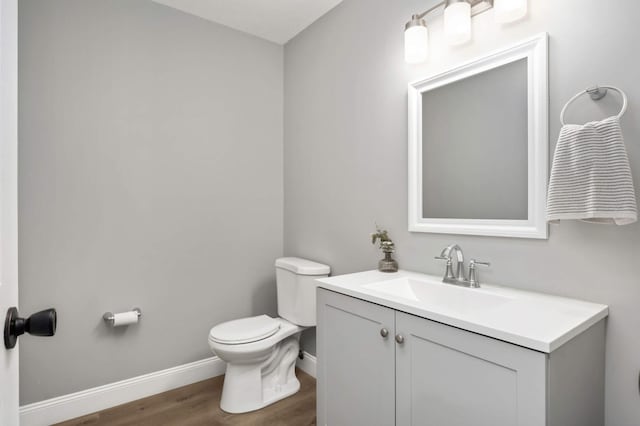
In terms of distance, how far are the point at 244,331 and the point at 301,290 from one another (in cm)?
42

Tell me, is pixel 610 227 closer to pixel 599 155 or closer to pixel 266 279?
pixel 599 155

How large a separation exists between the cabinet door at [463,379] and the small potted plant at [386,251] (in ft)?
1.76

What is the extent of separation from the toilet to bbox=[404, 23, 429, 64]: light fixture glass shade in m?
1.29

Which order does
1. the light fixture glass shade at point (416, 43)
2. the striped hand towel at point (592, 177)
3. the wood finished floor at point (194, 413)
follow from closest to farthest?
the striped hand towel at point (592, 177), the light fixture glass shade at point (416, 43), the wood finished floor at point (194, 413)

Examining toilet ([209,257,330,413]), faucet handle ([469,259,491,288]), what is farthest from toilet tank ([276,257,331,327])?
faucet handle ([469,259,491,288])

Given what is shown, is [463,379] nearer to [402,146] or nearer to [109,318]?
[402,146]

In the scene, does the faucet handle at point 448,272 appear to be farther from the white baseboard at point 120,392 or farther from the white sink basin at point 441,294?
the white baseboard at point 120,392

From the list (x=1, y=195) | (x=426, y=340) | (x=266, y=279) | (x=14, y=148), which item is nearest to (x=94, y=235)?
(x=266, y=279)

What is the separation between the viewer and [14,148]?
71 cm

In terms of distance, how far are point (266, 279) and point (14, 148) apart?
2.08 meters

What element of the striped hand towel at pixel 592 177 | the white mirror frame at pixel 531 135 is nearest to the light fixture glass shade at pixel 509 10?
the white mirror frame at pixel 531 135

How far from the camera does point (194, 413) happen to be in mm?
1983

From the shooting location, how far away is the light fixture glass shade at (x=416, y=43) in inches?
64.7

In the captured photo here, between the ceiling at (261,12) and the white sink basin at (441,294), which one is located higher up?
the ceiling at (261,12)
